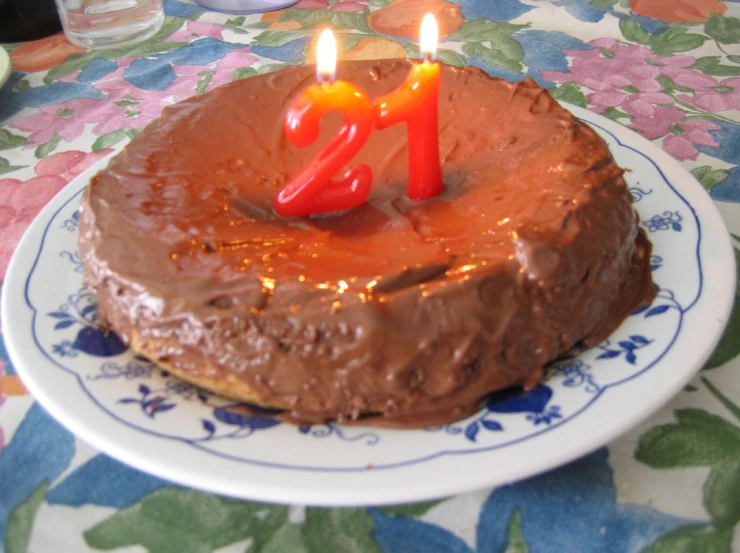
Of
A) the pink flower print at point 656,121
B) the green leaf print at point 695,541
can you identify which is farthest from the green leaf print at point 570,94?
the green leaf print at point 695,541

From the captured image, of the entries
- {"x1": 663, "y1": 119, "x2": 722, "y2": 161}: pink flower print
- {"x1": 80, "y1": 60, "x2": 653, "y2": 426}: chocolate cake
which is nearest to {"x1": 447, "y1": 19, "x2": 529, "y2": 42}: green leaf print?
{"x1": 663, "y1": 119, "x2": 722, "y2": 161}: pink flower print

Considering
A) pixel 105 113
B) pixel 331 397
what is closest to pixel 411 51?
pixel 105 113

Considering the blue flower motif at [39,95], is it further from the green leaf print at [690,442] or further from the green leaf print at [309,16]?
the green leaf print at [690,442]

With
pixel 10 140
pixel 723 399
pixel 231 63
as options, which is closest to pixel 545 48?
pixel 231 63

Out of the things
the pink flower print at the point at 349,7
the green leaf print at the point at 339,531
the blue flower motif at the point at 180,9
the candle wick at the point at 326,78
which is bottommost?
the green leaf print at the point at 339,531

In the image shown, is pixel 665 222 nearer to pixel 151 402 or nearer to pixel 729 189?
pixel 729 189
